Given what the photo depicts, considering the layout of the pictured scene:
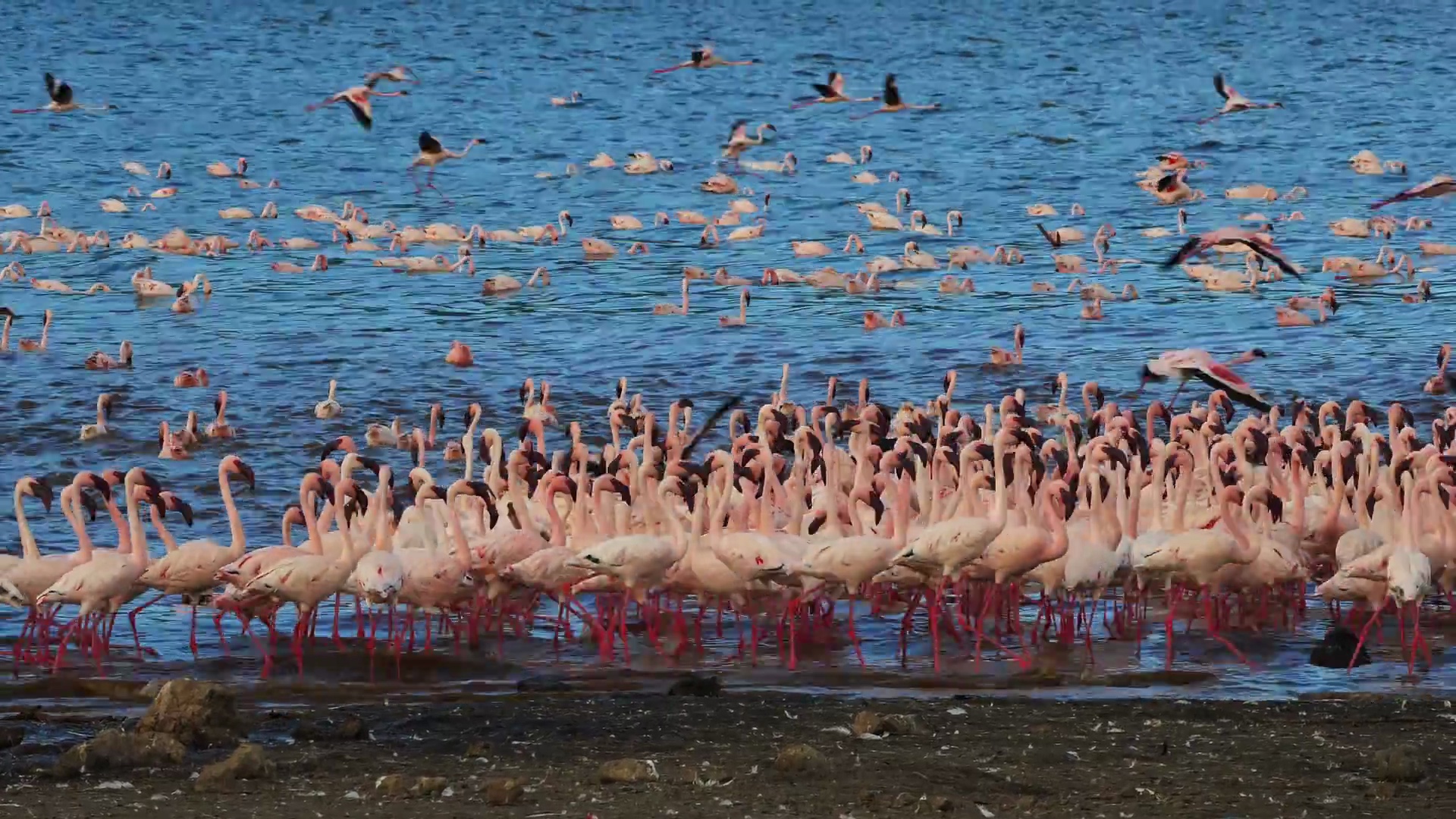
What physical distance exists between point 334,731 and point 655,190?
112ft

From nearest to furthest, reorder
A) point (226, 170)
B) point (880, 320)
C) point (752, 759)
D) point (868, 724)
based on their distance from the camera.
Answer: point (752, 759)
point (868, 724)
point (880, 320)
point (226, 170)

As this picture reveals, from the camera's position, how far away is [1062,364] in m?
26.4

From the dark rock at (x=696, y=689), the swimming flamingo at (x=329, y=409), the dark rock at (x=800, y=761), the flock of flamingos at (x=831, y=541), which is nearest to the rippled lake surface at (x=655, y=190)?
the swimming flamingo at (x=329, y=409)

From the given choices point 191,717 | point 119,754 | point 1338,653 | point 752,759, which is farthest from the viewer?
point 1338,653

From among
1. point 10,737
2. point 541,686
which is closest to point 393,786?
point 10,737

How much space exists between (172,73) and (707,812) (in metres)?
58.2

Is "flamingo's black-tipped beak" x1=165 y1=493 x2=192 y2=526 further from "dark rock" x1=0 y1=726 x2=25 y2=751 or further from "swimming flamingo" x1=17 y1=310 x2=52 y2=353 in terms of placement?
"swimming flamingo" x1=17 y1=310 x2=52 y2=353

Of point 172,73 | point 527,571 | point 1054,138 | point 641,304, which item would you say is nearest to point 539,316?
point 641,304

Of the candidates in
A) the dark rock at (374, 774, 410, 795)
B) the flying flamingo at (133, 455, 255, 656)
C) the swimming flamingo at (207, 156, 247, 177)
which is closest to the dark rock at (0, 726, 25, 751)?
the dark rock at (374, 774, 410, 795)

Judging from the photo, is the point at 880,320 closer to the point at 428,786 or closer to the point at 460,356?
the point at 460,356

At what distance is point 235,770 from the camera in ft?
32.8

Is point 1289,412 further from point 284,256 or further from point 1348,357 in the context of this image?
point 284,256

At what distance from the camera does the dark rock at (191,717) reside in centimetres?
1080

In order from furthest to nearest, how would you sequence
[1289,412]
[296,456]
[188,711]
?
[1289,412] → [296,456] → [188,711]
